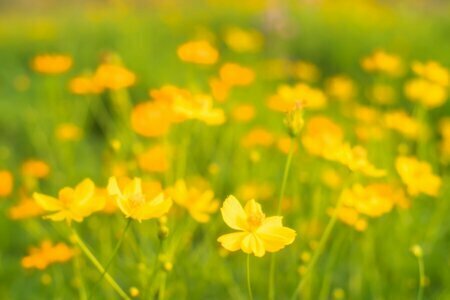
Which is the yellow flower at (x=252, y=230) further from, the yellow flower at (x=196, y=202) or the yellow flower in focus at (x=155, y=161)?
the yellow flower in focus at (x=155, y=161)

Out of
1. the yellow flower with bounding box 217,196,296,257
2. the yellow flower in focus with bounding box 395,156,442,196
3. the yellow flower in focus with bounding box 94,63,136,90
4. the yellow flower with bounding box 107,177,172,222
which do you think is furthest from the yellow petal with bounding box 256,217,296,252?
the yellow flower in focus with bounding box 94,63,136,90

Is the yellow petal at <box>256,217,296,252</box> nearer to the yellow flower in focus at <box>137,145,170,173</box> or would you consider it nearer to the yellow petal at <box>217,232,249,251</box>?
the yellow petal at <box>217,232,249,251</box>

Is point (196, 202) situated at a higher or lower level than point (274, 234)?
lower

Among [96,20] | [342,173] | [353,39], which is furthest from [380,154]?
[96,20]

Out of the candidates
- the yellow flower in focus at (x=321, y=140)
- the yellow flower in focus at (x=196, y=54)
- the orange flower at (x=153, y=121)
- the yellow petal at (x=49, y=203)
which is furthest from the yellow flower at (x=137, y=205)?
the yellow flower in focus at (x=196, y=54)

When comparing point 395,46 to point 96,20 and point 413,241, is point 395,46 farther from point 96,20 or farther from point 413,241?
point 96,20

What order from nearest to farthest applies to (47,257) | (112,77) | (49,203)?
(49,203) < (47,257) < (112,77)

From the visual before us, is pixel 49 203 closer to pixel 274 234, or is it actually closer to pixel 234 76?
pixel 274 234

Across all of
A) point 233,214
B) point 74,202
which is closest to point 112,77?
point 74,202
